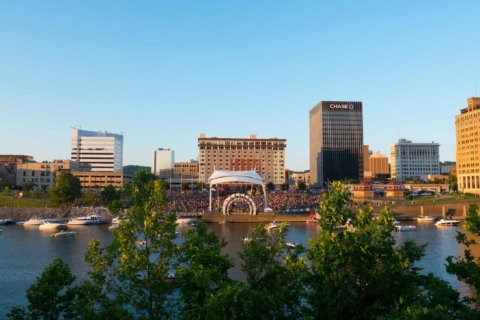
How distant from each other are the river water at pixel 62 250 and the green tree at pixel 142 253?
16929 millimetres

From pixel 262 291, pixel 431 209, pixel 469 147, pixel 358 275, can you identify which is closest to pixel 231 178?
pixel 431 209

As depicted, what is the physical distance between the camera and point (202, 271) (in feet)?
60.2

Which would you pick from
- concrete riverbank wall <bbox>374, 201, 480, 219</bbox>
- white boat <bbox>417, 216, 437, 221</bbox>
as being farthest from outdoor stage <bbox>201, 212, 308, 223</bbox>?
white boat <bbox>417, 216, 437, 221</bbox>

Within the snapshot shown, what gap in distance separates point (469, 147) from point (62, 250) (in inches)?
5732

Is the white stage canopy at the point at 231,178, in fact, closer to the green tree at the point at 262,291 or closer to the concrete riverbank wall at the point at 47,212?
the concrete riverbank wall at the point at 47,212

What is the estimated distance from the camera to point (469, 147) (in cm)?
15438

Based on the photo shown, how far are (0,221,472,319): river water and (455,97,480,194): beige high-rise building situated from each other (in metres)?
74.3

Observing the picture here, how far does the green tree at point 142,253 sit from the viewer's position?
20.3m

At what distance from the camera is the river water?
40969 mm

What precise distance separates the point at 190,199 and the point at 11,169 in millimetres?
87693

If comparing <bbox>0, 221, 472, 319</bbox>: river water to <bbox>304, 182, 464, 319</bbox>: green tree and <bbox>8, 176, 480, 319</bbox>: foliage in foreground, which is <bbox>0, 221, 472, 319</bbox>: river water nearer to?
<bbox>8, 176, 480, 319</bbox>: foliage in foreground

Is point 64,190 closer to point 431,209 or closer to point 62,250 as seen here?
point 62,250

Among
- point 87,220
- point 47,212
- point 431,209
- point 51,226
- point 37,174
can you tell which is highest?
point 37,174

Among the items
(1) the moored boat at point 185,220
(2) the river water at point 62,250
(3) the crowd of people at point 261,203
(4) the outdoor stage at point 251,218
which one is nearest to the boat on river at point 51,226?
(2) the river water at point 62,250
